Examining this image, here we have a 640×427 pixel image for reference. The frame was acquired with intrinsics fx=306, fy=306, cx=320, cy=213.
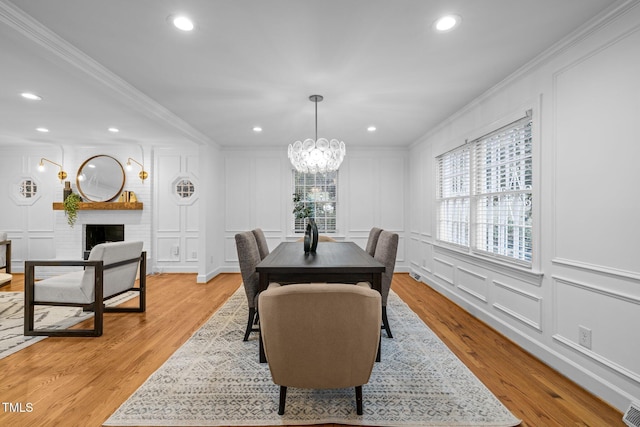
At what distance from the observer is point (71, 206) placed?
554cm

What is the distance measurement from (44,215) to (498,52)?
25.4ft

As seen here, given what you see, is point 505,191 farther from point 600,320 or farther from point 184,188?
point 184,188

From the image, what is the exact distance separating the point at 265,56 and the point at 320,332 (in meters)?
2.15

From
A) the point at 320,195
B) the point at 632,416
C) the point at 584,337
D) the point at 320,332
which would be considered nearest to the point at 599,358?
the point at 584,337

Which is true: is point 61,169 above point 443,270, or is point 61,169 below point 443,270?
above

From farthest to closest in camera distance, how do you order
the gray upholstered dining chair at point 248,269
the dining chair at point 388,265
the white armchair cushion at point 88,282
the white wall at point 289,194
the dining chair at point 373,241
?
the white wall at point 289,194, the dining chair at point 373,241, the white armchair cushion at point 88,282, the dining chair at point 388,265, the gray upholstered dining chair at point 248,269

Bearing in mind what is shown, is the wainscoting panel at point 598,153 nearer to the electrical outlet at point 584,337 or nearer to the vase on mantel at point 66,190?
the electrical outlet at point 584,337

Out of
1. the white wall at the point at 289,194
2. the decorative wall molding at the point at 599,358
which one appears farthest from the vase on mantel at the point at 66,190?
the decorative wall molding at the point at 599,358

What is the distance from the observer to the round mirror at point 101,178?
18.9ft

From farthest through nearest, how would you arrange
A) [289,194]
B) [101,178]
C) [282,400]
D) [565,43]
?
[289,194] < [101,178] < [565,43] < [282,400]

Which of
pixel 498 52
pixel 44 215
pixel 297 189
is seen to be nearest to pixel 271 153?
pixel 297 189

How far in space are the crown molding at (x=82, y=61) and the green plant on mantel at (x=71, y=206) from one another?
3.00 meters

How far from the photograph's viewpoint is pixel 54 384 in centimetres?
212

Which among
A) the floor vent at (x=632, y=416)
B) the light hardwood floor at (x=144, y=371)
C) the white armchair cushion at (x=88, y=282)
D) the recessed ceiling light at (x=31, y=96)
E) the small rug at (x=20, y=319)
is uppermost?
the recessed ceiling light at (x=31, y=96)
